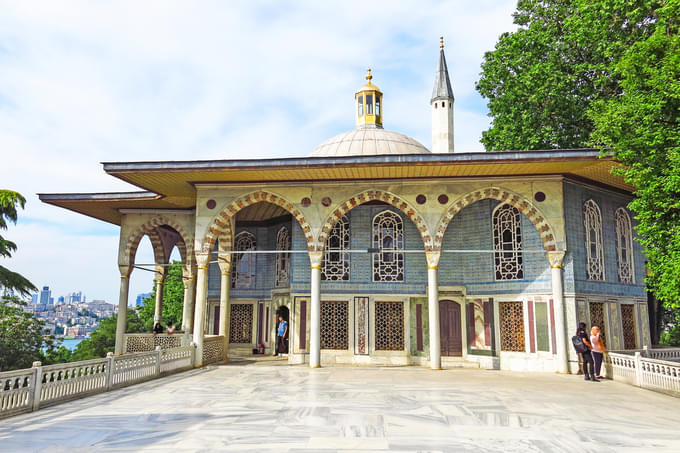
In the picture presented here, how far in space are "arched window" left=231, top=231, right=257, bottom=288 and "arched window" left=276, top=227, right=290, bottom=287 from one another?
1.00 m

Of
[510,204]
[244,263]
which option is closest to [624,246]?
[510,204]

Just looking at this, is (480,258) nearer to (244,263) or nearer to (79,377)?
(244,263)

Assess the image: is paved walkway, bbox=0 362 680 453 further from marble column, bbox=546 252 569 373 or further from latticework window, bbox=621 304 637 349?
latticework window, bbox=621 304 637 349

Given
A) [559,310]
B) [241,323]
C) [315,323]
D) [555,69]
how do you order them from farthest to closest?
[241,323]
[555,69]
[315,323]
[559,310]

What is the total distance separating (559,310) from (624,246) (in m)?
3.06

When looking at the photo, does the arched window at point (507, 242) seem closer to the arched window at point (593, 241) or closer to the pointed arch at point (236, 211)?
the arched window at point (593, 241)

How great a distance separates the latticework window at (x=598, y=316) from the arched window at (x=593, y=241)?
60 centimetres

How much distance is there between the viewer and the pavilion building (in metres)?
10.2

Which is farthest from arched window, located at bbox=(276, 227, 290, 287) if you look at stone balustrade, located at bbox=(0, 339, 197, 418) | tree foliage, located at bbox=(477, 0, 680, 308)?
tree foliage, located at bbox=(477, 0, 680, 308)

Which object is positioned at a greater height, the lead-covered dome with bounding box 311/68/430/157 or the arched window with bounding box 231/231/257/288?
the lead-covered dome with bounding box 311/68/430/157

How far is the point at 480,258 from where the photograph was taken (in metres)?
11.6

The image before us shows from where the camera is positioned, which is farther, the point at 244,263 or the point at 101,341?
the point at 101,341

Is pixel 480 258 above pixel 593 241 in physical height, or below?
below

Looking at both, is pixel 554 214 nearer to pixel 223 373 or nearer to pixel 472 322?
pixel 472 322
